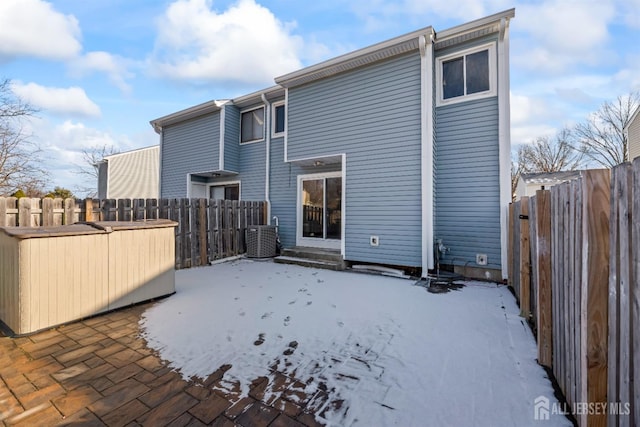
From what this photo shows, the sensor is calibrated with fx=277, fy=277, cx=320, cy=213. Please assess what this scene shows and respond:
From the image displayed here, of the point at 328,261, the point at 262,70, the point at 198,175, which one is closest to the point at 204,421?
Result: the point at 328,261

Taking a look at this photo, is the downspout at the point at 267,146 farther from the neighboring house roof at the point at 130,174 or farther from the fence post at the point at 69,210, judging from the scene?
the neighboring house roof at the point at 130,174

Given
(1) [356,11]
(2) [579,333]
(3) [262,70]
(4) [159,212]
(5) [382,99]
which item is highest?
(3) [262,70]

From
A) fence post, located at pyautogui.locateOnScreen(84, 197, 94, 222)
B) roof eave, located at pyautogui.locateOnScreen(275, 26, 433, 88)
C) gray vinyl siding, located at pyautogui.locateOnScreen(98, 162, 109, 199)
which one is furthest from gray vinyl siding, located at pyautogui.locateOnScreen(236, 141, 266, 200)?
gray vinyl siding, located at pyautogui.locateOnScreen(98, 162, 109, 199)

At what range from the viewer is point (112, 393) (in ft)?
6.59

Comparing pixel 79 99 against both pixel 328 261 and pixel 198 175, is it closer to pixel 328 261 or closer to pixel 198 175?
pixel 198 175

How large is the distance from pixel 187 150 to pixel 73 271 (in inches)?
304

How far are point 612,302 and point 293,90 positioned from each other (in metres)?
7.80

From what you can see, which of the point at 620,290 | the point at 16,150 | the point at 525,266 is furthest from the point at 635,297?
the point at 16,150

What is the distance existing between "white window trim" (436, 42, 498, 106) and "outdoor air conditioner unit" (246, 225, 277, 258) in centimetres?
544

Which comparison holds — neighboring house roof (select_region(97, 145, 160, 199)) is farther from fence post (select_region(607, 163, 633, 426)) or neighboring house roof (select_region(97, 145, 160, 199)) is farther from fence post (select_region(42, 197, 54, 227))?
fence post (select_region(607, 163, 633, 426))

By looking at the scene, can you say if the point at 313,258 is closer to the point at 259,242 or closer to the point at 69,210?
the point at 259,242

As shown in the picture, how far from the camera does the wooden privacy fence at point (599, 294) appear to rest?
3.76 feet

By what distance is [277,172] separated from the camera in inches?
341

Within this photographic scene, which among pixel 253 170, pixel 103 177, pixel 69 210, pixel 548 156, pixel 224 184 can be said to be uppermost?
pixel 548 156
